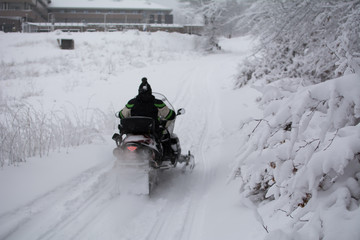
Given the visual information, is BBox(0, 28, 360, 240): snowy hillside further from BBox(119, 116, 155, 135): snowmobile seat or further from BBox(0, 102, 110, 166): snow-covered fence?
BBox(119, 116, 155, 135): snowmobile seat

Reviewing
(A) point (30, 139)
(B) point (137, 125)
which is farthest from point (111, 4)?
(B) point (137, 125)

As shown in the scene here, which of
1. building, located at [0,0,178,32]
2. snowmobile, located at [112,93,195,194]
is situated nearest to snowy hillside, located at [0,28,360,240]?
snowmobile, located at [112,93,195,194]

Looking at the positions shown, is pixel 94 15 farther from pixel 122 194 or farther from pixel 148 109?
pixel 122 194

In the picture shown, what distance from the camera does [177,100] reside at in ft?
39.7

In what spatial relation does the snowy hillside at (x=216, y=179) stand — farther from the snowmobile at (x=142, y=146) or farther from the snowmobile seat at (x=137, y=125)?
the snowmobile seat at (x=137, y=125)

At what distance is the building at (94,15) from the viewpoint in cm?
2365

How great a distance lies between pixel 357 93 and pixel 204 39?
38.8 metres

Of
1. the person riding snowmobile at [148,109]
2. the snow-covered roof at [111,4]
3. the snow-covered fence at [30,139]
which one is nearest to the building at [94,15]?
the snow-covered roof at [111,4]

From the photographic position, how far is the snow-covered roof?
1313 inches

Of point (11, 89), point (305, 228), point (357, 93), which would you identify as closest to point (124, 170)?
point (305, 228)

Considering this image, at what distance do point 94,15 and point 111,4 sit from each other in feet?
13.0

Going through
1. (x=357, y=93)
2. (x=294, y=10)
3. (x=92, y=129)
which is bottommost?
(x=92, y=129)

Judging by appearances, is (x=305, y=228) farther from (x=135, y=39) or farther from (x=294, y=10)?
(x=135, y=39)

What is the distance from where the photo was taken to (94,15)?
145ft
